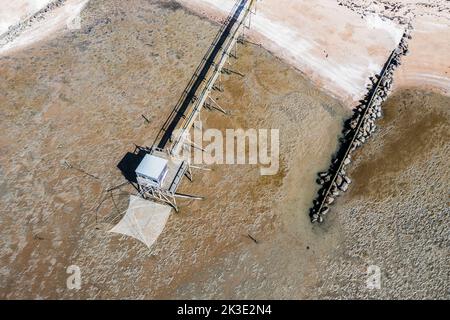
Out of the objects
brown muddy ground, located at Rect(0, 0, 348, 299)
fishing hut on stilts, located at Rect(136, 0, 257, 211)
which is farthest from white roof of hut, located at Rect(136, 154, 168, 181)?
brown muddy ground, located at Rect(0, 0, 348, 299)

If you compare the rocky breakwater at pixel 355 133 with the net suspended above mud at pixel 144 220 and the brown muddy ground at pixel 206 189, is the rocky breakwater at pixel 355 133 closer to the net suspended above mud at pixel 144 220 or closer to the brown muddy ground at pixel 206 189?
the brown muddy ground at pixel 206 189

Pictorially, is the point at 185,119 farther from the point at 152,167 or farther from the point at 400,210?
the point at 400,210

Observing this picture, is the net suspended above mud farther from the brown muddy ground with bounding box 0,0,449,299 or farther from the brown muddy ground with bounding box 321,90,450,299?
the brown muddy ground with bounding box 321,90,450,299

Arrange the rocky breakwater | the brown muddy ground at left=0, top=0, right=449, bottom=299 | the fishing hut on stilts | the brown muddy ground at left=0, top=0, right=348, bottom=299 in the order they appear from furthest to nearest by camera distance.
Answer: the rocky breakwater < the fishing hut on stilts < the brown muddy ground at left=0, top=0, right=348, bottom=299 < the brown muddy ground at left=0, top=0, right=449, bottom=299

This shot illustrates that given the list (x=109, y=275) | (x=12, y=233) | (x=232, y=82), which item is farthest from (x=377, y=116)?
(x=12, y=233)

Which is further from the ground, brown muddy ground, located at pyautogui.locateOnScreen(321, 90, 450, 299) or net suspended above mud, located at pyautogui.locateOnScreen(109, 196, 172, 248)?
brown muddy ground, located at pyautogui.locateOnScreen(321, 90, 450, 299)

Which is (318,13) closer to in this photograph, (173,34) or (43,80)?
(173,34)

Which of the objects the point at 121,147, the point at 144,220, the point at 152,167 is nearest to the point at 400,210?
the point at 152,167
